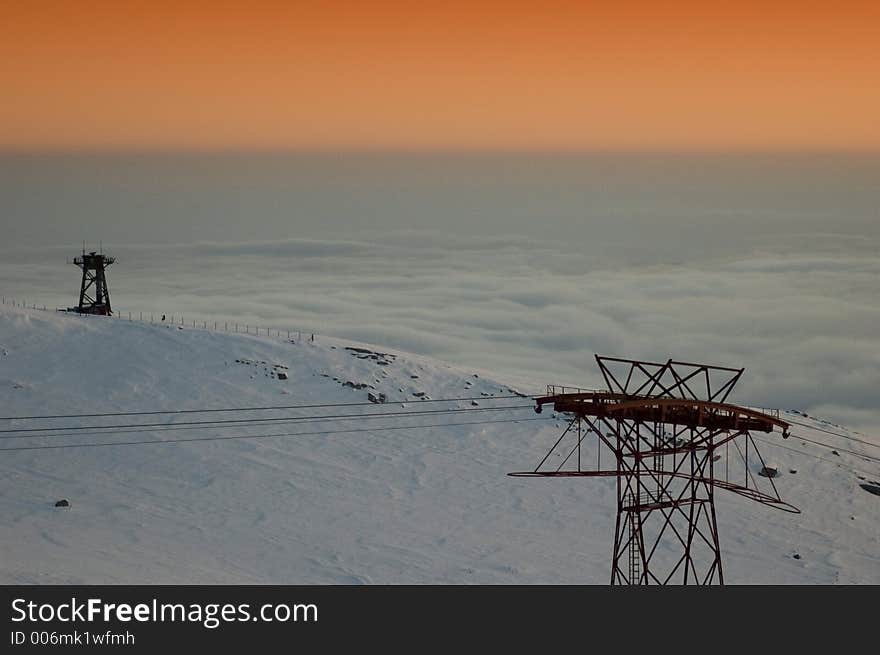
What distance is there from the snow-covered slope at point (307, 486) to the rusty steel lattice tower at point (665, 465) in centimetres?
206

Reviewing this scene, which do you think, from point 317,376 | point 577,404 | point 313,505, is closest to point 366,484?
point 313,505

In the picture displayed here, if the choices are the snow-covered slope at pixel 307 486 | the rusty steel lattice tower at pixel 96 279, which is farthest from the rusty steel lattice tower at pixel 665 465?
the rusty steel lattice tower at pixel 96 279

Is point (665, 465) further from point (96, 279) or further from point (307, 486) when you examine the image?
point (96, 279)

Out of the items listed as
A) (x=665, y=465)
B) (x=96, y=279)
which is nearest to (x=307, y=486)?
(x=665, y=465)

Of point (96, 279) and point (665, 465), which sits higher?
point (96, 279)

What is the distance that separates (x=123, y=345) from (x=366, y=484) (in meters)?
28.5

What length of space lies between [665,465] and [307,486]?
1230 inches

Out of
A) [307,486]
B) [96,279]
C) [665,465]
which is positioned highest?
[96,279]

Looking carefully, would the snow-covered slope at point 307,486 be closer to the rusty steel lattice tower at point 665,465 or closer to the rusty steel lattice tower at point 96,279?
the rusty steel lattice tower at point 665,465

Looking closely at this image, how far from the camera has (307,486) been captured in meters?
84.8

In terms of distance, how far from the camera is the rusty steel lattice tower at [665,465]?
165ft

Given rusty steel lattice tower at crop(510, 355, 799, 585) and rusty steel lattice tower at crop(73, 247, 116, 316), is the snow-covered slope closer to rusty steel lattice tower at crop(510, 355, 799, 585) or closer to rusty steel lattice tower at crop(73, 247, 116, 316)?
rusty steel lattice tower at crop(510, 355, 799, 585)

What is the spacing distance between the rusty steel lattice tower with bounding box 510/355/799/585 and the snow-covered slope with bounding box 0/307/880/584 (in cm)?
206

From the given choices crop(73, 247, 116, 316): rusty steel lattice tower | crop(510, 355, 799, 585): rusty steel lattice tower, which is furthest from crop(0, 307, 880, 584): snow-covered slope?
crop(73, 247, 116, 316): rusty steel lattice tower
